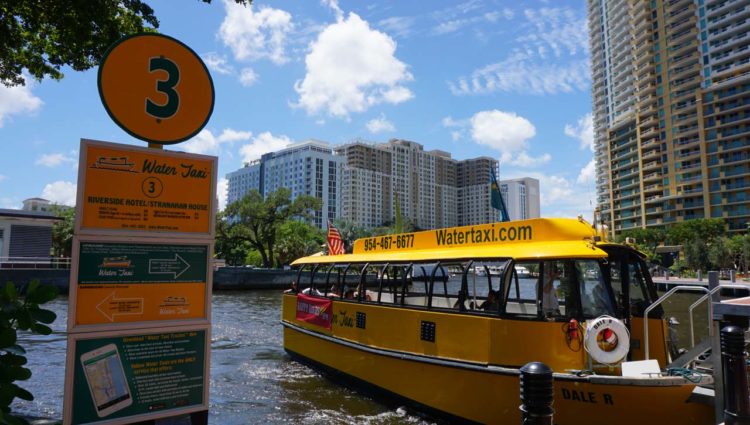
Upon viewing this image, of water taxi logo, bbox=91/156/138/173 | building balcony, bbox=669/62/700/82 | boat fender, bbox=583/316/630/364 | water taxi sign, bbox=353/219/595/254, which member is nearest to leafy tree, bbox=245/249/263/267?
building balcony, bbox=669/62/700/82

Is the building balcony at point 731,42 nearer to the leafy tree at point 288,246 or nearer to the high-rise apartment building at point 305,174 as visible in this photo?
the leafy tree at point 288,246

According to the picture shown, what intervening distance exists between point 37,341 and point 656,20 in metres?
105

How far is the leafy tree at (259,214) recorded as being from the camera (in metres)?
55.7

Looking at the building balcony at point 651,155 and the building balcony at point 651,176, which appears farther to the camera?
the building balcony at point 651,155

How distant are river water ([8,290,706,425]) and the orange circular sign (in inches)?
266

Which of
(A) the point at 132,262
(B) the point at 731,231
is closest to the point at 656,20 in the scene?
(B) the point at 731,231

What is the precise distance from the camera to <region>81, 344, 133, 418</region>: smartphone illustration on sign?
11.6 ft

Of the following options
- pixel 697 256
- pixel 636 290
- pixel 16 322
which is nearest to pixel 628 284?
pixel 636 290

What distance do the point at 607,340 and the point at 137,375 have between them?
5689 mm

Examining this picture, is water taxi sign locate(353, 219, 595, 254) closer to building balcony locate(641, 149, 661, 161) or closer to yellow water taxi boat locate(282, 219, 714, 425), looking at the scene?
yellow water taxi boat locate(282, 219, 714, 425)

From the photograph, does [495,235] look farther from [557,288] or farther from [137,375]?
[137,375]

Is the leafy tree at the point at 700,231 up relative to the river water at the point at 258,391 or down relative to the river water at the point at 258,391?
up

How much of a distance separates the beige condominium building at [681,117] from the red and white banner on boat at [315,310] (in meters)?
81.9

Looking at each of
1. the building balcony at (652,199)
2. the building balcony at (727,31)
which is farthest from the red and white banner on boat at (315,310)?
the building balcony at (727,31)
